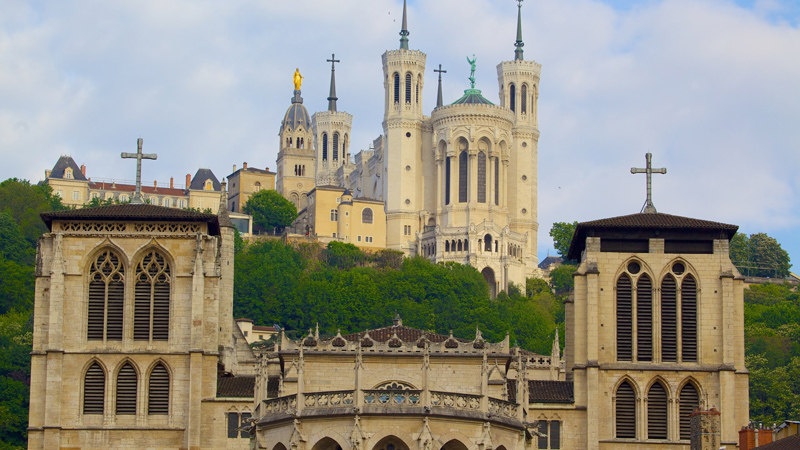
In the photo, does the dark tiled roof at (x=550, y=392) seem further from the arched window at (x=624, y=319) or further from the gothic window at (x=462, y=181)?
the gothic window at (x=462, y=181)

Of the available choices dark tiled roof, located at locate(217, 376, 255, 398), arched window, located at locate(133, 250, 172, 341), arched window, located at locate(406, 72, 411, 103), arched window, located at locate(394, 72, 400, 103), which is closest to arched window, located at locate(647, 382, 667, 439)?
dark tiled roof, located at locate(217, 376, 255, 398)

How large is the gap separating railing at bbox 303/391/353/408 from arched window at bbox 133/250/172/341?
21.4 meters

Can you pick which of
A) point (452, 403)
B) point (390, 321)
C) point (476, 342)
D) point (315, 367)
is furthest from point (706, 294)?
point (390, 321)

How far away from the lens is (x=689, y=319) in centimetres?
7694

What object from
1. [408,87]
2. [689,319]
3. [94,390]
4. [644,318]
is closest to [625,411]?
[644,318]

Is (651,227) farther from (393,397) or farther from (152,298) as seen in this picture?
(393,397)

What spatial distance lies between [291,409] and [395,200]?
129490 mm

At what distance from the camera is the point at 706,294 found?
76875 millimetres

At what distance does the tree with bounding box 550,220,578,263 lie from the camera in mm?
183625

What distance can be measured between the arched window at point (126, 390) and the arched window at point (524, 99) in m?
118

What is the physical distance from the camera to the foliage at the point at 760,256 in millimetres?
184250

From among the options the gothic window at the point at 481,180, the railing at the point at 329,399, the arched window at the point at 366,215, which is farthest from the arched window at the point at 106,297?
the arched window at the point at 366,215

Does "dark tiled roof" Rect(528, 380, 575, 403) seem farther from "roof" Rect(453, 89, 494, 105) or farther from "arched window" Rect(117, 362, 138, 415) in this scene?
"roof" Rect(453, 89, 494, 105)

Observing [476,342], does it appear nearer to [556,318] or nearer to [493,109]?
[556,318]
